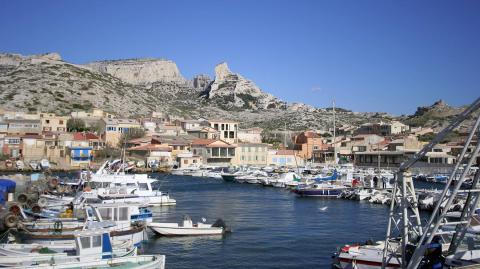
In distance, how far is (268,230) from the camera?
95.8ft

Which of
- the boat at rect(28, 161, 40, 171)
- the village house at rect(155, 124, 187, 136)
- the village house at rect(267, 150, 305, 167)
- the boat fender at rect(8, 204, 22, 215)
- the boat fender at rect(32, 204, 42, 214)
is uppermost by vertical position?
the village house at rect(155, 124, 187, 136)

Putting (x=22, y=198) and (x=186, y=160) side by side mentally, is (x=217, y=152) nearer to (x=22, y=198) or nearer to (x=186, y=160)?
(x=186, y=160)

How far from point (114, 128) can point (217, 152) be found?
2481 cm

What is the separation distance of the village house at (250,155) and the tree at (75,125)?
3635 cm

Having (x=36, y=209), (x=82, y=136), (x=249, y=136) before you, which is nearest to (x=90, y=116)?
(x=82, y=136)

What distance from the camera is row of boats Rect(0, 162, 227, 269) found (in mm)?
16688

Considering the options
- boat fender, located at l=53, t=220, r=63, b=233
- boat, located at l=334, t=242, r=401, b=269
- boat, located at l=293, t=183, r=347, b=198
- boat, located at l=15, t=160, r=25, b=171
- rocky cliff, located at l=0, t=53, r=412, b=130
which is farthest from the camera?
rocky cliff, located at l=0, t=53, r=412, b=130

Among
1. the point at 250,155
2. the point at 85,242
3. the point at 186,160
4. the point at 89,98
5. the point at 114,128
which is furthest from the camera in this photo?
the point at 89,98

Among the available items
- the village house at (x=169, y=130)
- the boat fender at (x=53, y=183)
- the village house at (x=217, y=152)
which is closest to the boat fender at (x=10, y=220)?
the boat fender at (x=53, y=183)

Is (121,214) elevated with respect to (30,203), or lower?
elevated

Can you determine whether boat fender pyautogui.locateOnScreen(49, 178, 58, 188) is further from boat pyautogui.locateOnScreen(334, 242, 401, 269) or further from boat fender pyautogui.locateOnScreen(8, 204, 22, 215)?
boat pyautogui.locateOnScreen(334, 242, 401, 269)

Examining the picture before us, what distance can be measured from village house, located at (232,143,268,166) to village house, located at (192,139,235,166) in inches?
45.5

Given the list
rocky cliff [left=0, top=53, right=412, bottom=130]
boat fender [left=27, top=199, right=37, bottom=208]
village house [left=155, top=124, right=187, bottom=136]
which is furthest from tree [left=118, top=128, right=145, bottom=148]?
boat fender [left=27, top=199, right=37, bottom=208]

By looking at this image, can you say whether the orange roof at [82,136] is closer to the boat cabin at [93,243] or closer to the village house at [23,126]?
the village house at [23,126]
